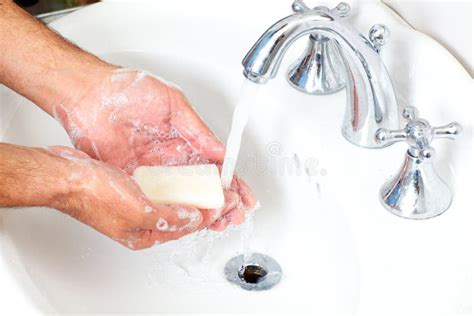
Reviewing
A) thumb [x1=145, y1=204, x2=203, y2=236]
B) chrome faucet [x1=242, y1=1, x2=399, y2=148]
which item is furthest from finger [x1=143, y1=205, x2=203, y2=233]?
chrome faucet [x1=242, y1=1, x2=399, y2=148]

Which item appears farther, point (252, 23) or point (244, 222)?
point (252, 23)

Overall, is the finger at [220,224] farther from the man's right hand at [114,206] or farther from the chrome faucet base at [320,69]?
the chrome faucet base at [320,69]

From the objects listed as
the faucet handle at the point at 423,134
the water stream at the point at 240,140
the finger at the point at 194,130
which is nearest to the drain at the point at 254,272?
the water stream at the point at 240,140

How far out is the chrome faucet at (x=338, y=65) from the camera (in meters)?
0.67

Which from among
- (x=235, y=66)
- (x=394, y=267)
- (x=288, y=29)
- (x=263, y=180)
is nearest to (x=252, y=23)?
(x=235, y=66)

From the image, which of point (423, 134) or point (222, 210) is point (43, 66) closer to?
point (222, 210)

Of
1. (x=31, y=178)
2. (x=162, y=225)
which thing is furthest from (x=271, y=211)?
(x=31, y=178)

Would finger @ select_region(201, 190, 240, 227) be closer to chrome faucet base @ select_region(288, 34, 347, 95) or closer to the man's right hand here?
→ the man's right hand

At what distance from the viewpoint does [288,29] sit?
666mm

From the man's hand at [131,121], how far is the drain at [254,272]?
11 cm

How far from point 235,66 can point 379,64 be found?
0.25 meters

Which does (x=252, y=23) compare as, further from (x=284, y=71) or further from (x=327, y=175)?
(x=327, y=175)

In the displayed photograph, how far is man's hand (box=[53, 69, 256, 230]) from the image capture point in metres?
0.83

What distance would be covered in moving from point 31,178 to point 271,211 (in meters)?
0.28
